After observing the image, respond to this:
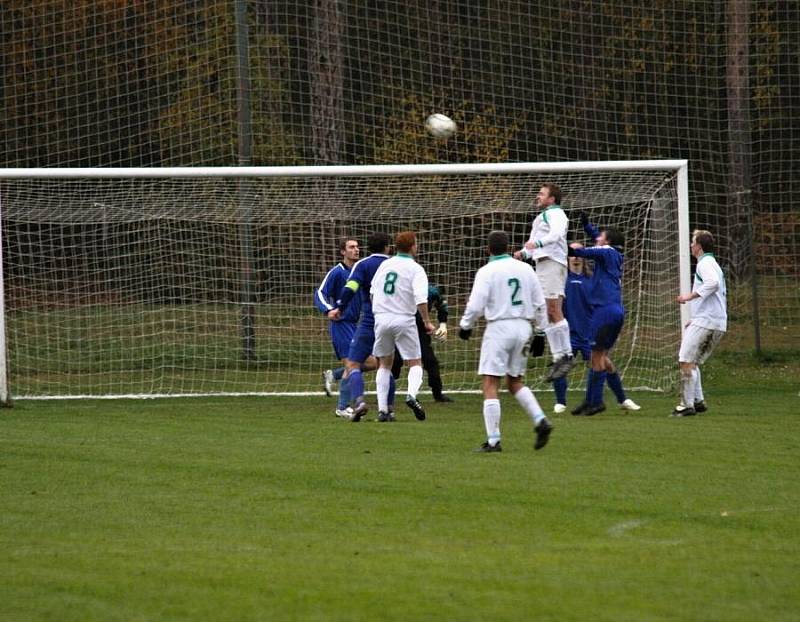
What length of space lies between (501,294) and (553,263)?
3.02m

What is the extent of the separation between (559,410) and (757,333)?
613 cm

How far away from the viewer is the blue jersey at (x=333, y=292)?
50.0 feet

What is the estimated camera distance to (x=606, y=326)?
48.2 feet

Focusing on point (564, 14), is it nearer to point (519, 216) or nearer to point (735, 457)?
point (519, 216)

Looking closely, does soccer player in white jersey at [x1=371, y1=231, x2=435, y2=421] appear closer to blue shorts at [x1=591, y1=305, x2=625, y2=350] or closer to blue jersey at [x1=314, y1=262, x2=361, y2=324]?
blue jersey at [x1=314, y1=262, x2=361, y2=324]

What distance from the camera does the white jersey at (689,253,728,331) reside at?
555 inches

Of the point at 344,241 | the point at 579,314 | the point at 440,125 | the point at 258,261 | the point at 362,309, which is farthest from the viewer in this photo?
the point at 258,261

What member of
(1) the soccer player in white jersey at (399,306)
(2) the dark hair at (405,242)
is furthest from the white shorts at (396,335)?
(2) the dark hair at (405,242)

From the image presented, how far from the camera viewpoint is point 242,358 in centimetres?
1888

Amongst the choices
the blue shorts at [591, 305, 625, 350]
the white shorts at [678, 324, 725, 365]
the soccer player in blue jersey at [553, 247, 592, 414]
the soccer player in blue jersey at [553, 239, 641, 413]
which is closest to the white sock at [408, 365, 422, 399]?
the blue shorts at [591, 305, 625, 350]

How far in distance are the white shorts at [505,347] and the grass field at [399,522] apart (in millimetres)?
717

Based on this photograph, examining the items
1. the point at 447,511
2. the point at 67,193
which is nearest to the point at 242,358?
the point at 67,193

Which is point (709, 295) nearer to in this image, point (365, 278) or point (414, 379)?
point (414, 379)

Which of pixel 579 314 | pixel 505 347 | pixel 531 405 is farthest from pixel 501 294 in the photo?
pixel 579 314
